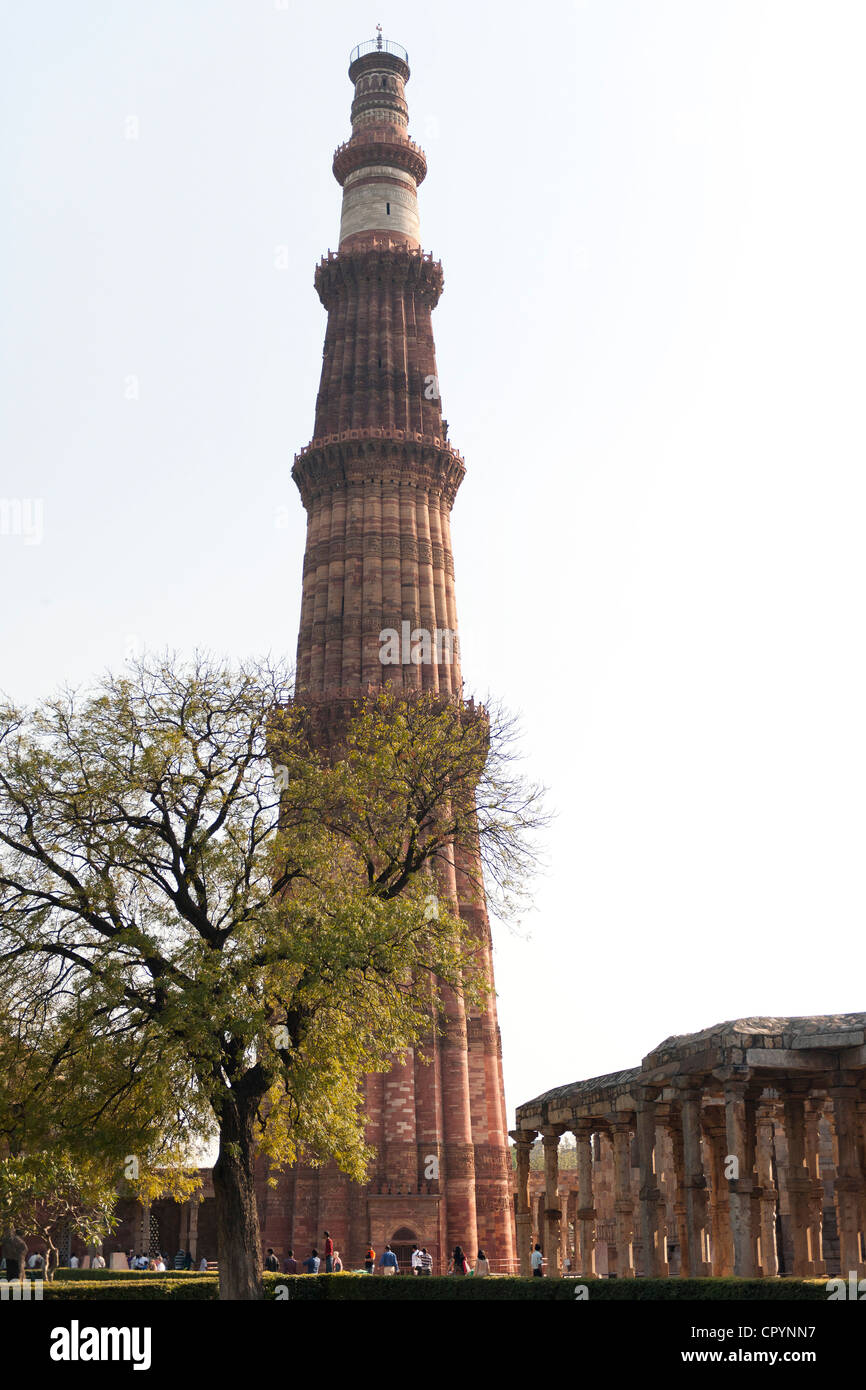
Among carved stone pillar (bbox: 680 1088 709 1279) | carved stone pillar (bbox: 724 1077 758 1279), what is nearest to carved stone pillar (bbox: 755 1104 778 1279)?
carved stone pillar (bbox: 680 1088 709 1279)

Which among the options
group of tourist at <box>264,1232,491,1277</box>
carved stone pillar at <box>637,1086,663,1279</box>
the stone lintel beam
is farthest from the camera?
group of tourist at <box>264,1232,491,1277</box>

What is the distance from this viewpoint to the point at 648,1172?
2456 cm

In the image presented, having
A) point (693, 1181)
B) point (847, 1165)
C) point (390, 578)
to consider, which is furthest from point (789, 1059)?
point (390, 578)

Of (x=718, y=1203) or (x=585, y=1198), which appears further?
(x=585, y=1198)

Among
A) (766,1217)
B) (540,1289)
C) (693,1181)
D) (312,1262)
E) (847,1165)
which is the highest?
(847,1165)

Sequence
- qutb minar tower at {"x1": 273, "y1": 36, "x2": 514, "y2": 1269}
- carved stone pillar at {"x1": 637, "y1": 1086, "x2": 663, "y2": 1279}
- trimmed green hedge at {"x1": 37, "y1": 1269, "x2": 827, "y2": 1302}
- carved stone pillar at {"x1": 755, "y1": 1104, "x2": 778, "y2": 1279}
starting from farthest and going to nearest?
qutb minar tower at {"x1": 273, "y1": 36, "x2": 514, "y2": 1269}, carved stone pillar at {"x1": 755, "y1": 1104, "x2": 778, "y2": 1279}, carved stone pillar at {"x1": 637, "y1": 1086, "x2": 663, "y2": 1279}, trimmed green hedge at {"x1": 37, "y1": 1269, "x2": 827, "y2": 1302}

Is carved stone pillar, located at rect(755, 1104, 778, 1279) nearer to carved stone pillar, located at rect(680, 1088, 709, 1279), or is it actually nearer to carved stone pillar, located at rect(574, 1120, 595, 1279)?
carved stone pillar, located at rect(574, 1120, 595, 1279)

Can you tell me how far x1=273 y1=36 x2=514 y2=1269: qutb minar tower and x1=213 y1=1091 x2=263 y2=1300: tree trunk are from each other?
16.6m

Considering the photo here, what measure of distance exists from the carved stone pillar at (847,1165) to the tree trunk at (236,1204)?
354 inches

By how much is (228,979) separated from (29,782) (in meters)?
4.82

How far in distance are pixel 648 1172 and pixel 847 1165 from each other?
16.1 feet

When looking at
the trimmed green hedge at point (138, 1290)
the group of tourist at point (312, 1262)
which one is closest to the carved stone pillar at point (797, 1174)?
the trimmed green hedge at point (138, 1290)

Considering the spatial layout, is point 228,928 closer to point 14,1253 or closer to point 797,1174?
point 797,1174

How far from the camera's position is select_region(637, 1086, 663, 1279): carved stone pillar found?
24.5m
